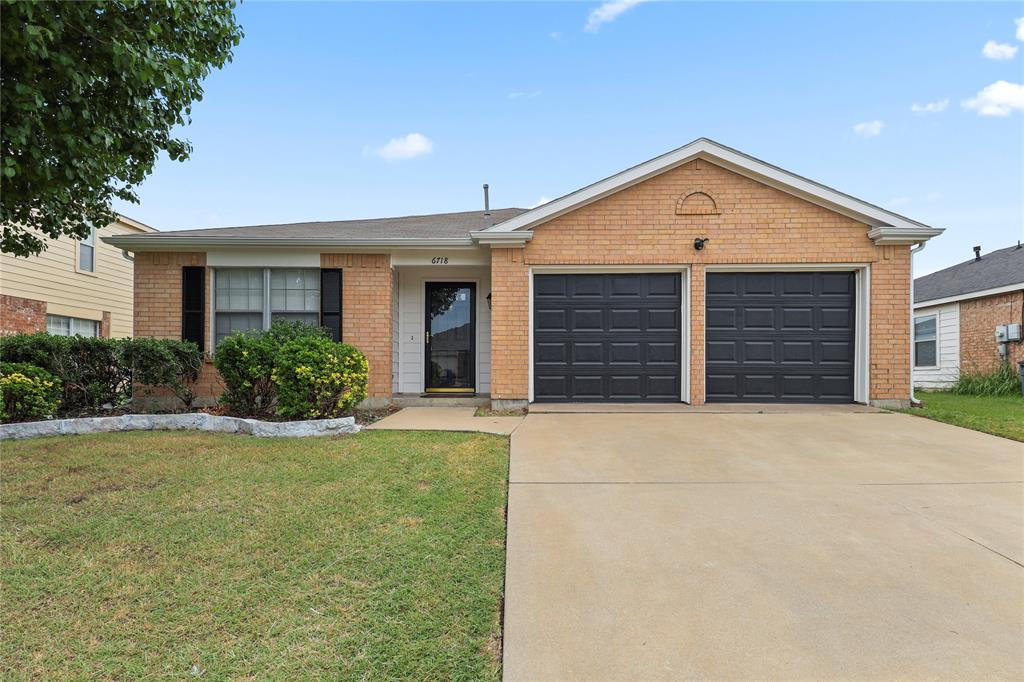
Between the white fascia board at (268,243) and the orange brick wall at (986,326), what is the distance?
46.2 feet

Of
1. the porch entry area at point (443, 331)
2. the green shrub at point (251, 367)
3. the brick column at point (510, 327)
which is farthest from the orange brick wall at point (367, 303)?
the brick column at point (510, 327)

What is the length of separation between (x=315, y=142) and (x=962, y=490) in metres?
15.5

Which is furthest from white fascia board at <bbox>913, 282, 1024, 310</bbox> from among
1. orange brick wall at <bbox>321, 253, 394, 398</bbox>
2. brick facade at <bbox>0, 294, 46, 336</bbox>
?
brick facade at <bbox>0, 294, 46, 336</bbox>

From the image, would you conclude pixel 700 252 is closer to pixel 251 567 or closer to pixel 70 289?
pixel 251 567

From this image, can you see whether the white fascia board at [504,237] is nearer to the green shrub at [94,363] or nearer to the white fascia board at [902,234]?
the green shrub at [94,363]

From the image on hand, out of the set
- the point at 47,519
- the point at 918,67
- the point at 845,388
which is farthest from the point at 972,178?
the point at 47,519

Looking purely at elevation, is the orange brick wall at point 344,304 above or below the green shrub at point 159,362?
above

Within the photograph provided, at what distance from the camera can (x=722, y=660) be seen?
2010 millimetres

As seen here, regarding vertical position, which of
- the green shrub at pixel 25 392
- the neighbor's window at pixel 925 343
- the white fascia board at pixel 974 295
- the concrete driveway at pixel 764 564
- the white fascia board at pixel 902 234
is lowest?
the concrete driveway at pixel 764 564

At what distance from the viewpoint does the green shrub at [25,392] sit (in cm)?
612

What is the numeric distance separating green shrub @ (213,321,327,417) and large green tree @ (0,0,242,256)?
2.40 metres

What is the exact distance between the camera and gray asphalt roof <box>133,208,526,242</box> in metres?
8.78

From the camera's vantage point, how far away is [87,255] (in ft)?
48.9

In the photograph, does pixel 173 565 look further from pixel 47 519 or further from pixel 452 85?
pixel 452 85
